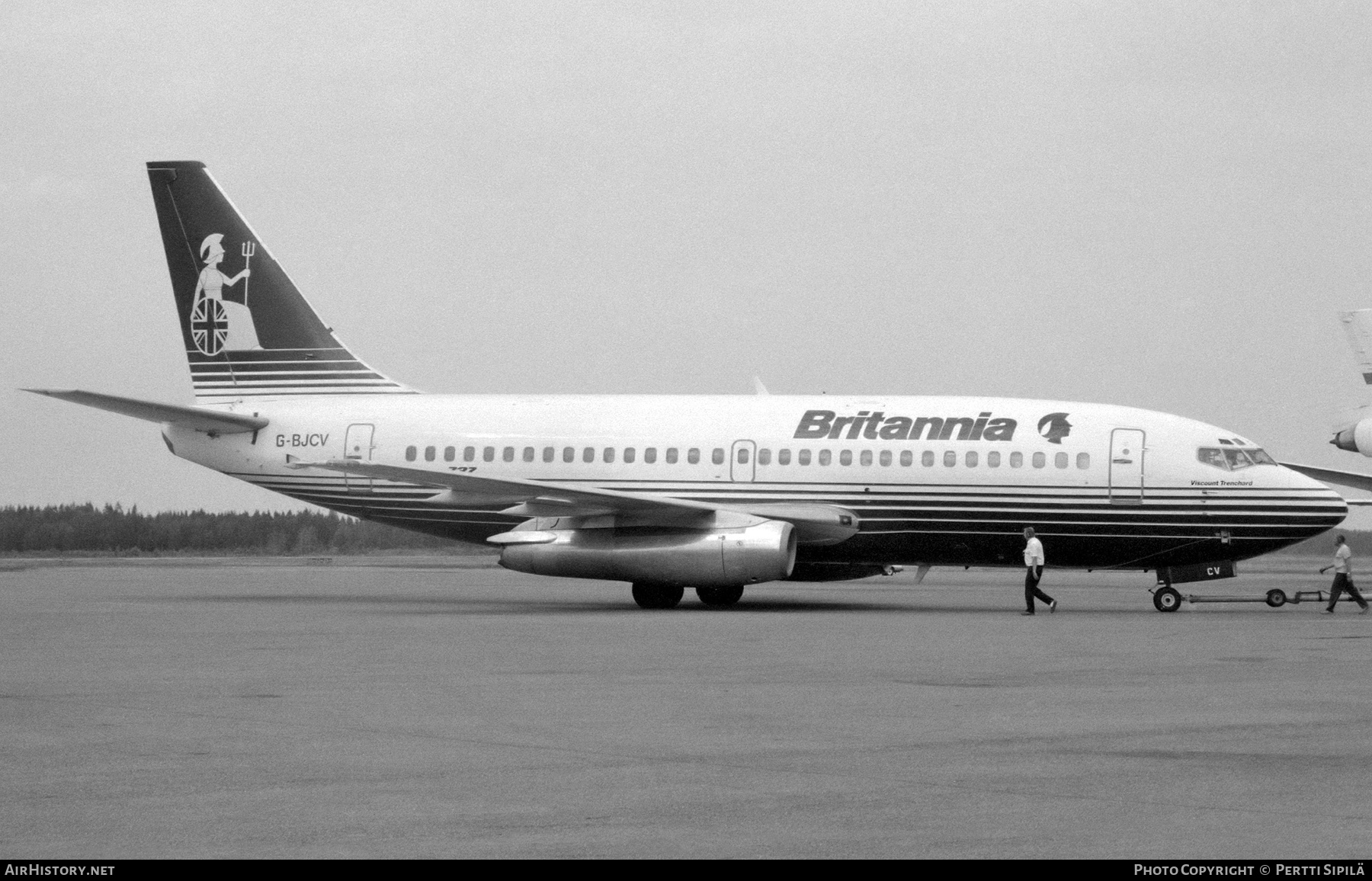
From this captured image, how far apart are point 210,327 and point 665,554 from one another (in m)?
11.3

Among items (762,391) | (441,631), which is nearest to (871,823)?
(441,631)

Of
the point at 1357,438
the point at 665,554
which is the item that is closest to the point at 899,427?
the point at 665,554

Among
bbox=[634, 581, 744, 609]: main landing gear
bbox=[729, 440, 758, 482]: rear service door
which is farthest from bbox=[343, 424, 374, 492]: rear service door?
bbox=[729, 440, 758, 482]: rear service door

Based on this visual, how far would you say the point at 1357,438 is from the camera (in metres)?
38.1

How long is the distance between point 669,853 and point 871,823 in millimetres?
1193

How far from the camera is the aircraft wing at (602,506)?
27438mm

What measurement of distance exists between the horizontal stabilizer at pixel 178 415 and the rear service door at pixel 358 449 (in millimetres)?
1723

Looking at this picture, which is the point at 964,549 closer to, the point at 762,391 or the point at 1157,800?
the point at 762,391

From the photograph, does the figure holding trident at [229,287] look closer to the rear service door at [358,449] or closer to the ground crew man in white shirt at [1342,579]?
the rear service door at [358,449]

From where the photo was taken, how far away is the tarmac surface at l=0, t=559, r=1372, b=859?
316 inches

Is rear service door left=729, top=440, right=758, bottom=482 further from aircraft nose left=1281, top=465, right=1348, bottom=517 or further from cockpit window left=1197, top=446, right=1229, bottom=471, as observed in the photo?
aircraft nose left=1281, top=465, right=1348, bottom=517

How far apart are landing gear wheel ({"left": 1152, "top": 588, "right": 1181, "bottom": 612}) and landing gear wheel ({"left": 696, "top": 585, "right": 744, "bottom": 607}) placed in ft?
22.0

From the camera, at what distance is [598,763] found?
402 inches

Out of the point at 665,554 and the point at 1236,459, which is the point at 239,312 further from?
the point at 1236,459
